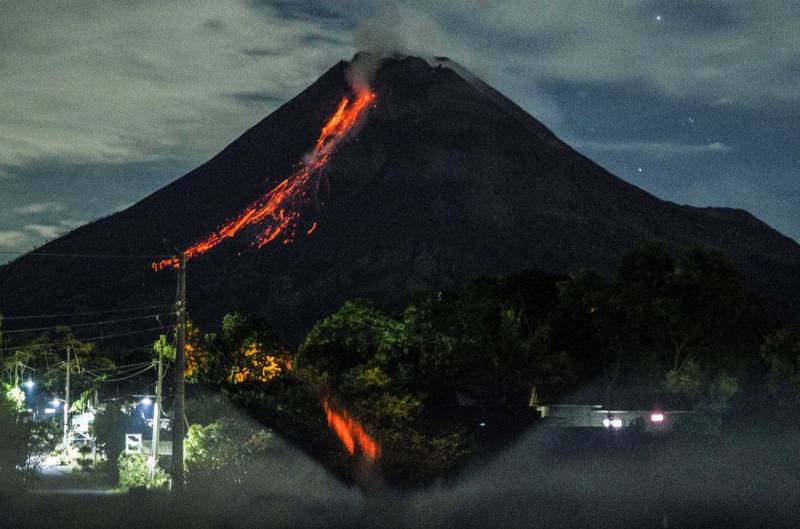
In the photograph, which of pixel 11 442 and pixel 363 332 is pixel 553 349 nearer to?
pixel 363 332

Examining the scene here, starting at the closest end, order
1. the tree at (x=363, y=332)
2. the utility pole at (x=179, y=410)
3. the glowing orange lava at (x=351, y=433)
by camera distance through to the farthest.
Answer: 1. the utility pole at (x=179, y=410)
2. the glowing orange lava at (x=351, y=433)
3. the tree at (x=363, y=332)

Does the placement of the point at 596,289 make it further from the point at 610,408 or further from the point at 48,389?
the point at 48,389

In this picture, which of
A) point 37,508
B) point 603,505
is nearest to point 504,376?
point 603,505

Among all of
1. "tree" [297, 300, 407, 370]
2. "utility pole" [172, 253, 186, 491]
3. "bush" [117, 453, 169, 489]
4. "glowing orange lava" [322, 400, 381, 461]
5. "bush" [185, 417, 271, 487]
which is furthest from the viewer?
"tree" [297, 300, 407, 370]

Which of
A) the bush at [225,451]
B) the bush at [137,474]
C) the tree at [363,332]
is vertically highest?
the tree at [363,332]

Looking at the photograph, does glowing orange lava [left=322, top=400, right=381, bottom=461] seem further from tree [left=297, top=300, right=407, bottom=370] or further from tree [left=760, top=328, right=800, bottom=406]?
tree [left=760, top=328, right=800, bottom=406]

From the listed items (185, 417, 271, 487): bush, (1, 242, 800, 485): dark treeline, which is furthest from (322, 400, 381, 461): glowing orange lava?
(1, 242, 800, 485): dark treeline

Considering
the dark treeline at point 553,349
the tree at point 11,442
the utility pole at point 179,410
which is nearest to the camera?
the utility pole at point 179,410

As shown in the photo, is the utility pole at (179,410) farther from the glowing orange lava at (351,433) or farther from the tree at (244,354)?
the tree at (244,354)

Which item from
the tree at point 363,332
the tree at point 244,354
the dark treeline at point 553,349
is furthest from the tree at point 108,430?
Result: the tree at point 244,354
